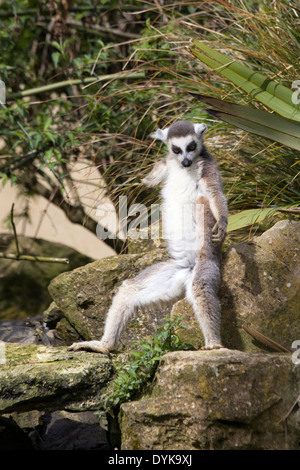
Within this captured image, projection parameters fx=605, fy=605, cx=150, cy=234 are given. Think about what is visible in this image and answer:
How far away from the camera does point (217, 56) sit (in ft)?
13.9

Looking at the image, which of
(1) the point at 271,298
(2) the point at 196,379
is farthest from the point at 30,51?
(2) the point at 196,379

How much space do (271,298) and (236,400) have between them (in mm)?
977

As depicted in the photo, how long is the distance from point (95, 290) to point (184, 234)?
103cm

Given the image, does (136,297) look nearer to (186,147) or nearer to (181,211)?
(181,211)

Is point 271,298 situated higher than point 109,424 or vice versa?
point 271,298

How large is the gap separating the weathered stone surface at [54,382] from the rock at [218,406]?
0.52 meters

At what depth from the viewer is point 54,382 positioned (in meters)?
3.54

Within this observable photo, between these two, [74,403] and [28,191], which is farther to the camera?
[28,191]

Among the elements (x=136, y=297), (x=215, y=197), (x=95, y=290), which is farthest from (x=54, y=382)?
(x=215, y=197)

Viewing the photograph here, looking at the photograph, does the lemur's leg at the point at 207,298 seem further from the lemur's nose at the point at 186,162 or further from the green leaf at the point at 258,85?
the green leaf at the point at 258,85

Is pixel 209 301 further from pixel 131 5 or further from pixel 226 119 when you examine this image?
pixel 131 5

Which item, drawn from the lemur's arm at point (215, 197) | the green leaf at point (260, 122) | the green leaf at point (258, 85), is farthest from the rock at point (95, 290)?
the green leaf at point (258, 85)

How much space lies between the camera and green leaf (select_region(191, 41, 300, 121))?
13.7 ft

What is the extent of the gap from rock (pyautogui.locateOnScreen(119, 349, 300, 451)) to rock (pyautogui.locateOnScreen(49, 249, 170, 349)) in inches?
55.5
